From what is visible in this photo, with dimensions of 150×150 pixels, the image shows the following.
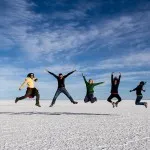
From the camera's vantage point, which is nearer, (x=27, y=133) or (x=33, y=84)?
(x=27, y=133)

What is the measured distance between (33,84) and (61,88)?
1.63m

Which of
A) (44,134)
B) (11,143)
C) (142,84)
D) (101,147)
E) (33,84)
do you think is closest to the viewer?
(101,147)

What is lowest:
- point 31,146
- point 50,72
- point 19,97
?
point 31,146

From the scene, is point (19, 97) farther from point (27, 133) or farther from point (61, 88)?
point (27, 133)

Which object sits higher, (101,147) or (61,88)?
(61,88)

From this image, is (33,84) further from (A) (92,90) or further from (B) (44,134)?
(B) (44,134)

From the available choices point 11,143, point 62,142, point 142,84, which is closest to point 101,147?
point 62,142

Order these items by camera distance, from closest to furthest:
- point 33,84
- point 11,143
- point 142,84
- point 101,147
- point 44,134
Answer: point 101,147
point 11,143
point 44,134
point 33,84
point 142,84

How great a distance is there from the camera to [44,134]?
8609 millimetres

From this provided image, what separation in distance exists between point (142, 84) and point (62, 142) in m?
11.2

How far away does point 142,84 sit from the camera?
703 inches

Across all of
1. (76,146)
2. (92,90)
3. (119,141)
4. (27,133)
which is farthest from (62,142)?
(92,90)

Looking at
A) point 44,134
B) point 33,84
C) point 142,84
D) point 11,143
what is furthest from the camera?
point 142,84

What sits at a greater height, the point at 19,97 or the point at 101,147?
the point at 19,97
